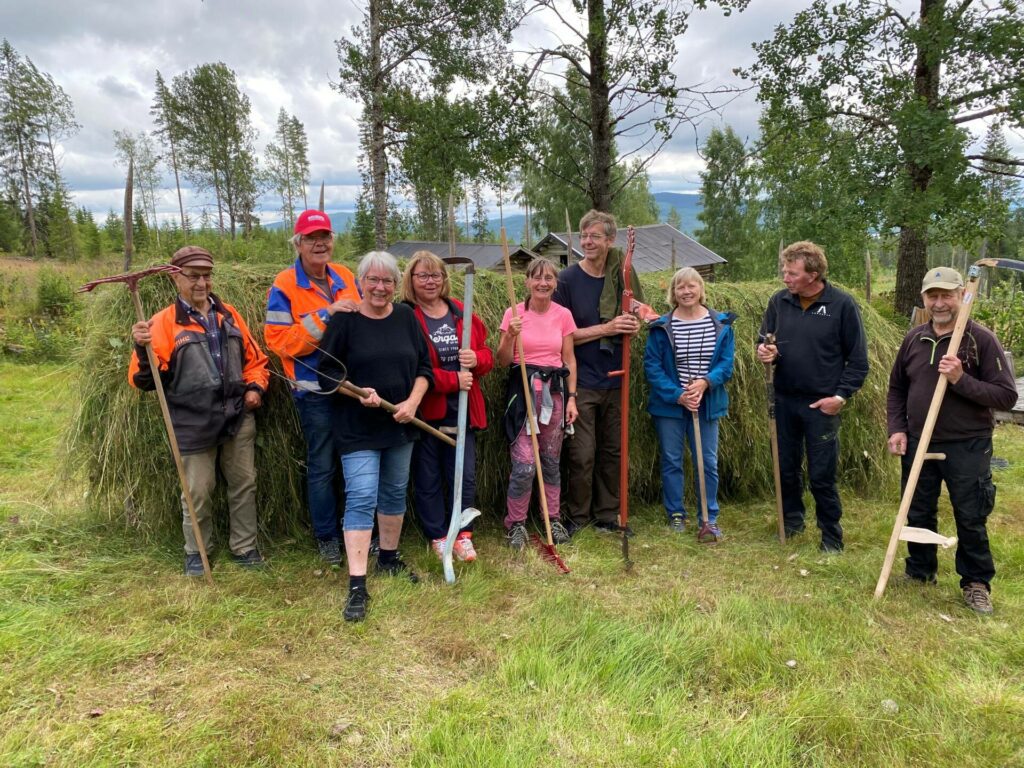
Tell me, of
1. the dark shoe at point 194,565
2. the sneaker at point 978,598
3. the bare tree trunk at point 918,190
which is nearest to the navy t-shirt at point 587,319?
the sneaker at point 978,598

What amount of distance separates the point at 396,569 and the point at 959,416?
3275mm

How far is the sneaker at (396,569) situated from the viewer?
355 cm

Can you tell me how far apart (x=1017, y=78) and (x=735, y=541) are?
896 cm

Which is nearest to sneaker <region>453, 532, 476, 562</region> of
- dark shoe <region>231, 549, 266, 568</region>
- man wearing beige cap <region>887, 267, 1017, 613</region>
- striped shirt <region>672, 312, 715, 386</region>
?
dark shoe <region>231, 549, 266, 568</region>

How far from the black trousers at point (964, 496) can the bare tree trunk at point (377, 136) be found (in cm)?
1042

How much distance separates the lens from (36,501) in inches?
183

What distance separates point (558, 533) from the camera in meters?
4.17

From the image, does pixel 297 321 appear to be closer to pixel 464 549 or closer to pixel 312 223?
pixel 312 223

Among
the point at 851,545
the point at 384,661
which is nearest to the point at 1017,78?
Answer: the point at 851,545

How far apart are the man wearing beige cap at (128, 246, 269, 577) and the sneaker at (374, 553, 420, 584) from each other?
0.79m

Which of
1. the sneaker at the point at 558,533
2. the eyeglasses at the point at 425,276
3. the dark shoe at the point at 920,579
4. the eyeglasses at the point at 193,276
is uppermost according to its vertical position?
the eyeglasses at the point at 193,276

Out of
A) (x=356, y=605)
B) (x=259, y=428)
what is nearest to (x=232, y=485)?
(x=259, y=428)

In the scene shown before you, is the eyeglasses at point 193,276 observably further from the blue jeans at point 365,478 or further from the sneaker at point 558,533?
the sneaker at point 558,533

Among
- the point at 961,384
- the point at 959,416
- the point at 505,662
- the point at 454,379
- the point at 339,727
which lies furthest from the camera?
the point at 454,379
